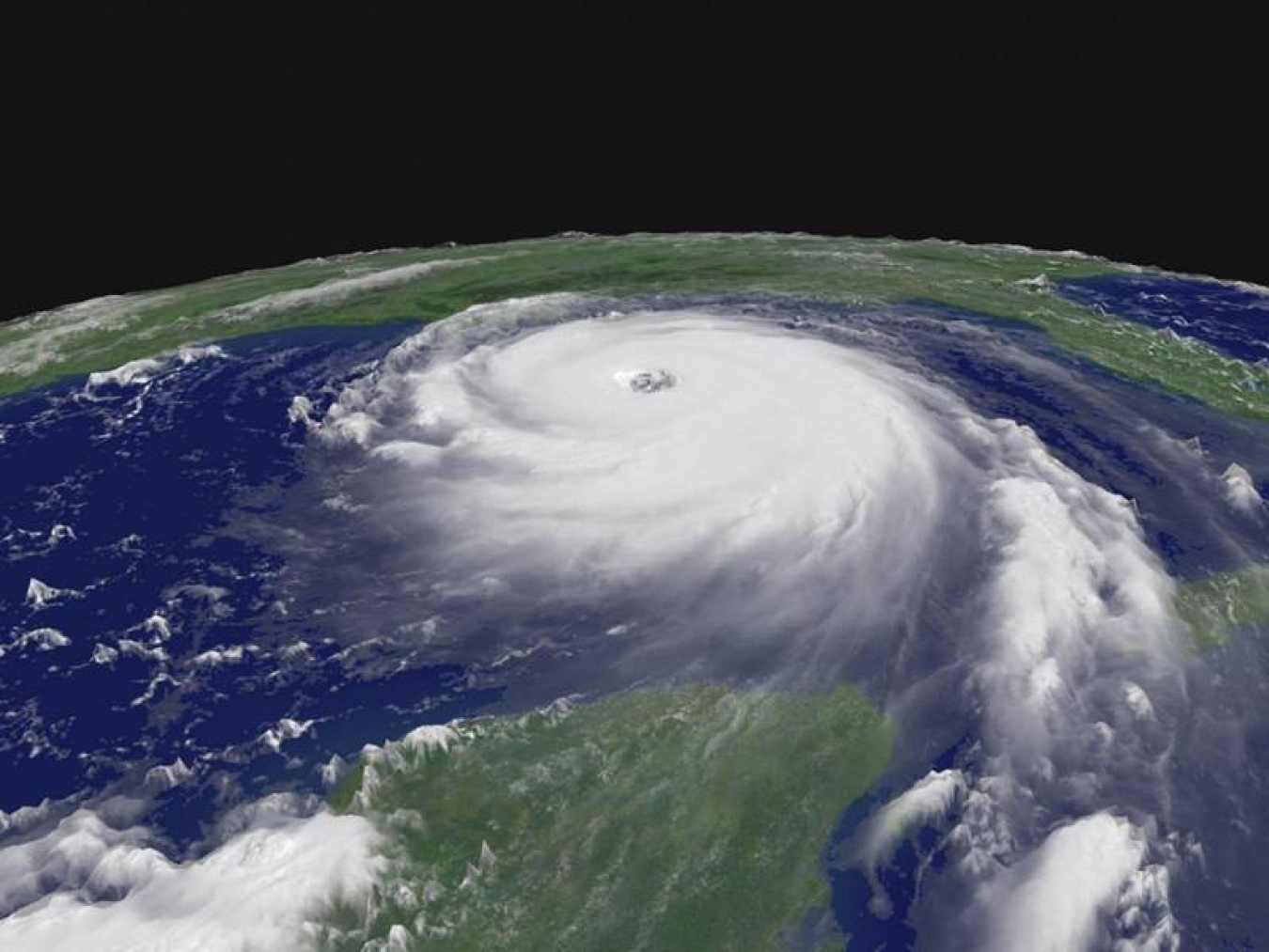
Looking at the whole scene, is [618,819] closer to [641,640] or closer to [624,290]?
[641,640]

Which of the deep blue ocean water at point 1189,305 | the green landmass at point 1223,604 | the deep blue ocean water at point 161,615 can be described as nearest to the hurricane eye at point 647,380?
the deep blue ocean water at point 161,615

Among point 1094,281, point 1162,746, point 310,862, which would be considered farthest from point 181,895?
point 1094,281

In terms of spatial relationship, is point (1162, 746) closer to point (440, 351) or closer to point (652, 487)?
point (652, 487)

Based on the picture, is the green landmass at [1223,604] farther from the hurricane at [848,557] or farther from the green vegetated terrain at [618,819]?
the green vegetated terrain at [618,819]

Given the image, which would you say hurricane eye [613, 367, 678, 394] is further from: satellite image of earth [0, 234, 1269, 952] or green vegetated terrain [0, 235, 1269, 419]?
green vegetated terrain [0, 235, 1269, 419]

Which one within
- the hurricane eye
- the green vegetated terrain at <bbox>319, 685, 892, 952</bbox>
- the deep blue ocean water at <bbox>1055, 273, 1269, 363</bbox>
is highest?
the hurricane eye

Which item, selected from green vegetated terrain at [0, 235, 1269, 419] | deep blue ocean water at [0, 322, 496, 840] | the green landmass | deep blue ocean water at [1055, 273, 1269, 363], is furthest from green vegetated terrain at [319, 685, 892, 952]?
deep blue ocean water at [1055, 273, 1269, 363]

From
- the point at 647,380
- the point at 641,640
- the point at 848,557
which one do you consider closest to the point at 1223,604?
the point at 848,557
